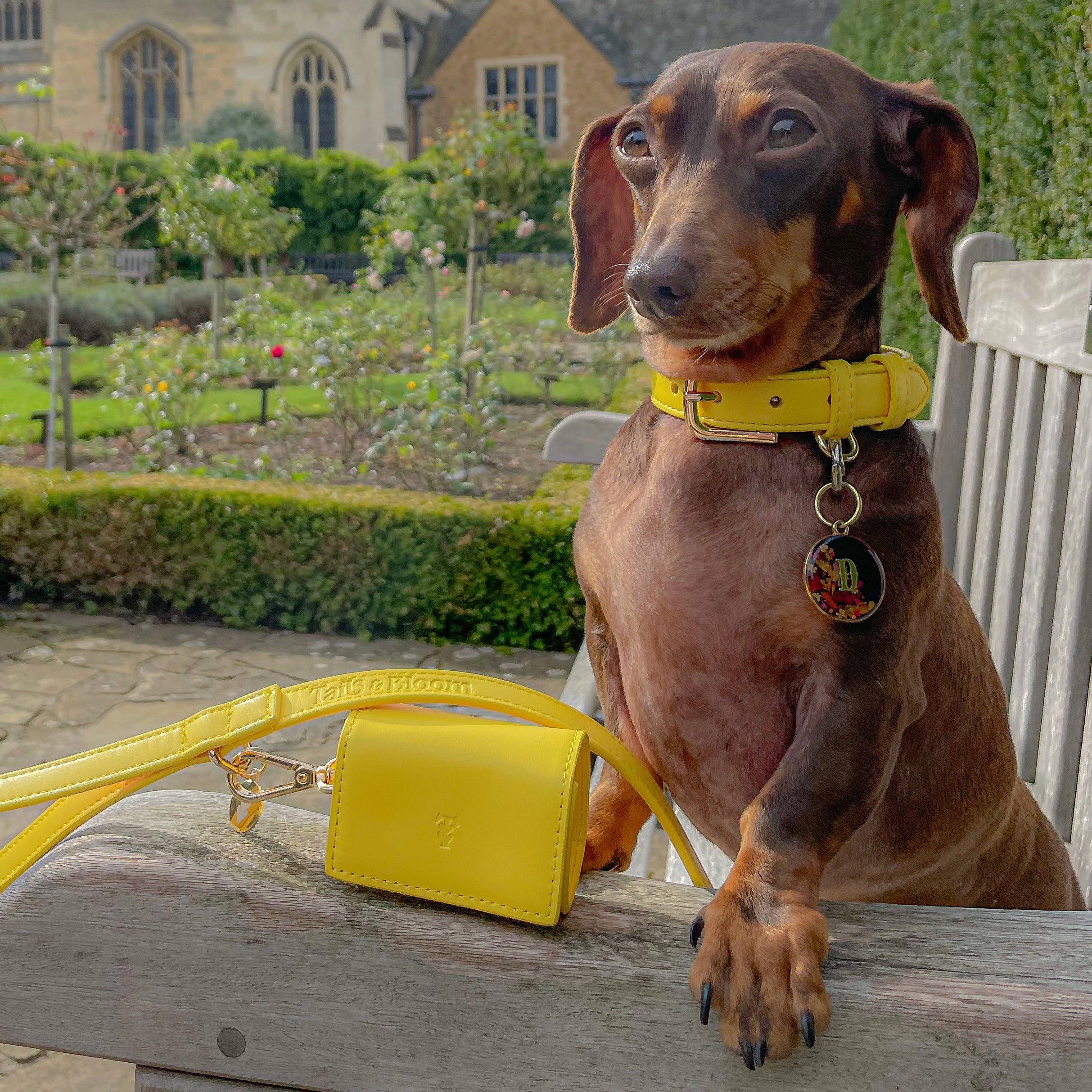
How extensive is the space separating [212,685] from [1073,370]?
4.20 meters

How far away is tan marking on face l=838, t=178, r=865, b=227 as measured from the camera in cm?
90

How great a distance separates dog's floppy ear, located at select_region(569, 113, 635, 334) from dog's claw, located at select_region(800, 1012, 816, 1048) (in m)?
0.65

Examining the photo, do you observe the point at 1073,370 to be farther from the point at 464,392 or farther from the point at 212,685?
the point at 464,392

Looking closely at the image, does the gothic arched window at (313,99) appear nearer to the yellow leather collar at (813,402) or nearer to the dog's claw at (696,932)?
the yellow leather collar at (813,402)

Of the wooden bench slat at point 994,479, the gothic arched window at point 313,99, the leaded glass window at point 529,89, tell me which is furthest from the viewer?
A: the gothic arched window at point 313,99

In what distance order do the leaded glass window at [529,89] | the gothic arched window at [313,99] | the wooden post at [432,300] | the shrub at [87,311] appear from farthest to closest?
1. the gothic arched window at [313,99]
2. the leaded glass window at [529,89]
3. the shrub at [87,311]
4. the wooden post at [432,300]

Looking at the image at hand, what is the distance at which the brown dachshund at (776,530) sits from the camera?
0.85 m

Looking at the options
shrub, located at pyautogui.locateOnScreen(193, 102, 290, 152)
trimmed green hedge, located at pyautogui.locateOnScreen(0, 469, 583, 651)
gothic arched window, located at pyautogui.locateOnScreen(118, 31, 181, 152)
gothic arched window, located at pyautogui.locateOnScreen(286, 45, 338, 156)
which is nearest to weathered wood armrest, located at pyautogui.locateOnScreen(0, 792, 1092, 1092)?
trimmed green hedge, located at pyautogui.locateOnScreen(0, 469, 583, 651)

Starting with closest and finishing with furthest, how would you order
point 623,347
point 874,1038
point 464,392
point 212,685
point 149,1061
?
point 874,1038 < point 149,1061 < point 212,685 < point 464,392 < point 623,347

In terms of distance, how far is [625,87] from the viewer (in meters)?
28.0

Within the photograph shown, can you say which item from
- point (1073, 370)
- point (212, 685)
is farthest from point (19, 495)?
point (1073, 370)

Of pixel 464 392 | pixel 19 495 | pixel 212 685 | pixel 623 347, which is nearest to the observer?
pixel 212 685

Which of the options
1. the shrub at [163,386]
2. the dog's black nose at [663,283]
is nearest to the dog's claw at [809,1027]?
the dog's black nose at [663,283]

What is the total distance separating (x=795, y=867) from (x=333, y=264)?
76.0 feet
